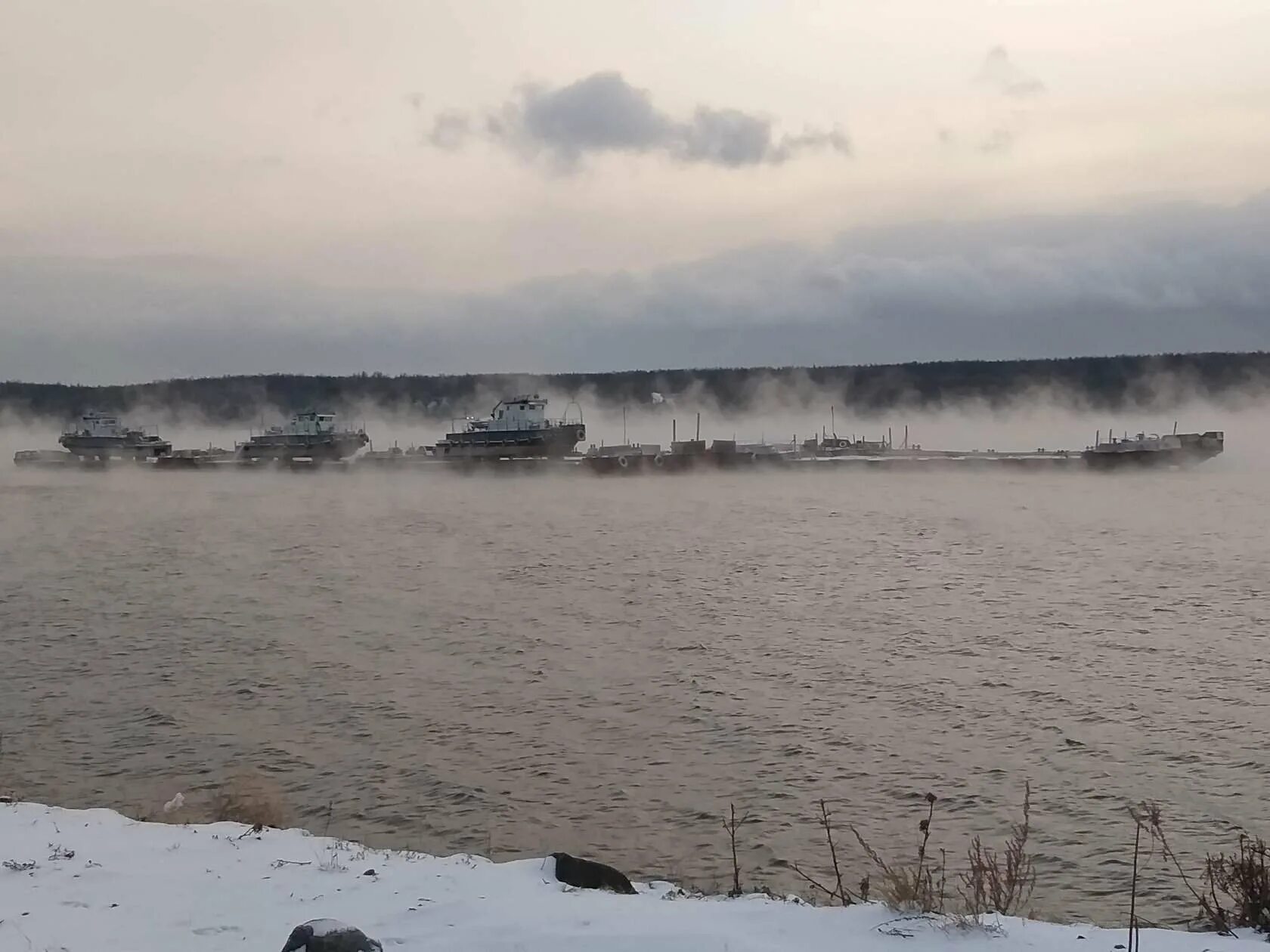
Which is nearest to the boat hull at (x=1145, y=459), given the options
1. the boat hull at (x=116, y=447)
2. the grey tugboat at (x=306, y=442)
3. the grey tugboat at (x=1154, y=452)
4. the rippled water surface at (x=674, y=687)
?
the grey tugboat at (x=1154, y=452)

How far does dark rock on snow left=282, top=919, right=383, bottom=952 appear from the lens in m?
6.48

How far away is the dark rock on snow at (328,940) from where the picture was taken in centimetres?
648

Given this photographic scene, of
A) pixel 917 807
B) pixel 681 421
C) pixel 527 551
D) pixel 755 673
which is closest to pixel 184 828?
pixel 917 807

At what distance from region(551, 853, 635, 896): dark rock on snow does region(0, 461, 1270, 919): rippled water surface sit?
109 inches

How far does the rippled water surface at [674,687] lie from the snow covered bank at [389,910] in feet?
11.4

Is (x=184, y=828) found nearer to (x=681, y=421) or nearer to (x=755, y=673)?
(x=755, y=673)

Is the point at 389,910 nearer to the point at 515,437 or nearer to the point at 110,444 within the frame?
the point at 515,437

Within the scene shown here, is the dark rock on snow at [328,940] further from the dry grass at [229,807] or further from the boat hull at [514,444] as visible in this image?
the boat hull at [514,444]

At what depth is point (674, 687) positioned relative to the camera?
Result: 21.2 m

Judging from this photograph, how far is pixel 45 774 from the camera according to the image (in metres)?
15.7

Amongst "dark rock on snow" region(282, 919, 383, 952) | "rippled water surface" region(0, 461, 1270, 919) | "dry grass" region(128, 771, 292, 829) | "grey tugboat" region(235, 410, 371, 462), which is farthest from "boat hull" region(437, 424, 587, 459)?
"dark rock on snow" region(282, 919, 383, 952)

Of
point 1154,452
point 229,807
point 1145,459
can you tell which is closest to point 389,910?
point 229,807

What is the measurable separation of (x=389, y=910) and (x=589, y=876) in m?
1.83

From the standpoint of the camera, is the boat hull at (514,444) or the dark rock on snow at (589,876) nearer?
the dark rock on snow at (589,876)
